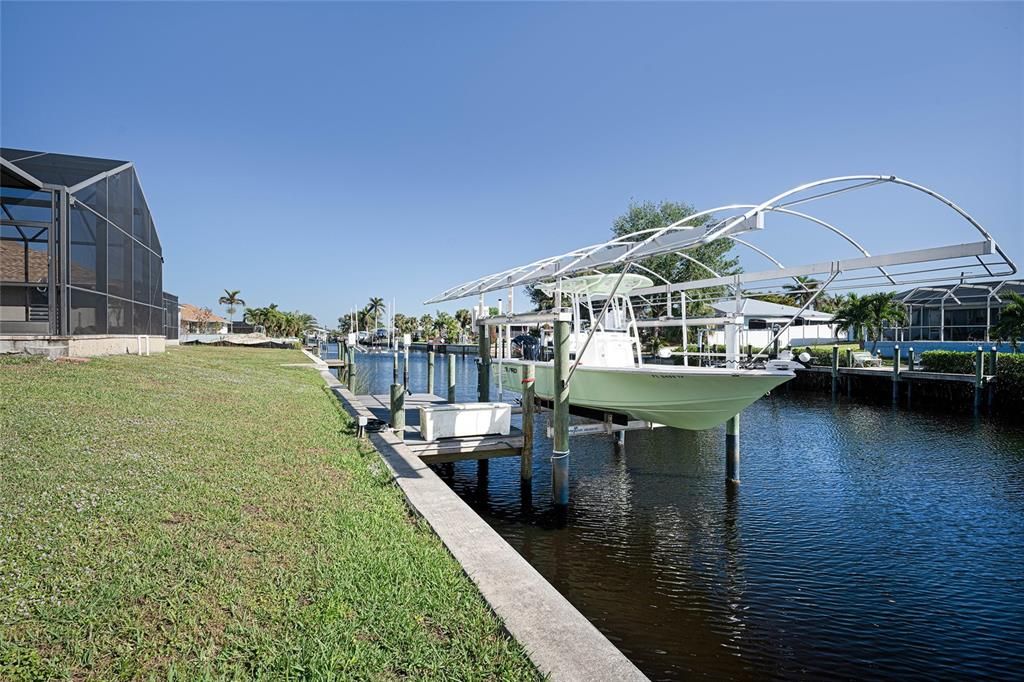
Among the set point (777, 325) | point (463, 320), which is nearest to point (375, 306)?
point (463, 320)

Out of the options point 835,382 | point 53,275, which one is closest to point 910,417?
point 835,382

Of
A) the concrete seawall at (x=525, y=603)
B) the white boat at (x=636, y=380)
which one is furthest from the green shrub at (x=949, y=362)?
the concrete seawall at (x=525, y=603)

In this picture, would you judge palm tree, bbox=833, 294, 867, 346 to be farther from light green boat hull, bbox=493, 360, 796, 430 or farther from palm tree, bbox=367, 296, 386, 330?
palm tree, bbox=367, 296, 386, 330

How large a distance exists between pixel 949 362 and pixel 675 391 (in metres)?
22.0

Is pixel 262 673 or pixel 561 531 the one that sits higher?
pixel 262 673

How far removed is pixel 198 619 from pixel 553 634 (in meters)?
2.31

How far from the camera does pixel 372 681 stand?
2951mm

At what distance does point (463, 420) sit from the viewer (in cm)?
992

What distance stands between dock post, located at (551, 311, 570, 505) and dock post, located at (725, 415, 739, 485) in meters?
4.22

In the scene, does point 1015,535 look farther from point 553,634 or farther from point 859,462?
point 553,634

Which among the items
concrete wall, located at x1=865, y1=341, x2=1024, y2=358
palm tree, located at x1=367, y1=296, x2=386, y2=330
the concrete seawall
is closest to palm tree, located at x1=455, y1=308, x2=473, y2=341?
palm tree, located at x1=367, y1=296, x2=386, y2=330

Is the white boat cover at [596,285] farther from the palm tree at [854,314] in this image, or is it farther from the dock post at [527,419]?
the palm tree at [854,314]

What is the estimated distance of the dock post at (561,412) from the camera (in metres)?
9.12

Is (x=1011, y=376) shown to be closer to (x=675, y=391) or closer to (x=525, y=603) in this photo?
(x=675, y=391)
